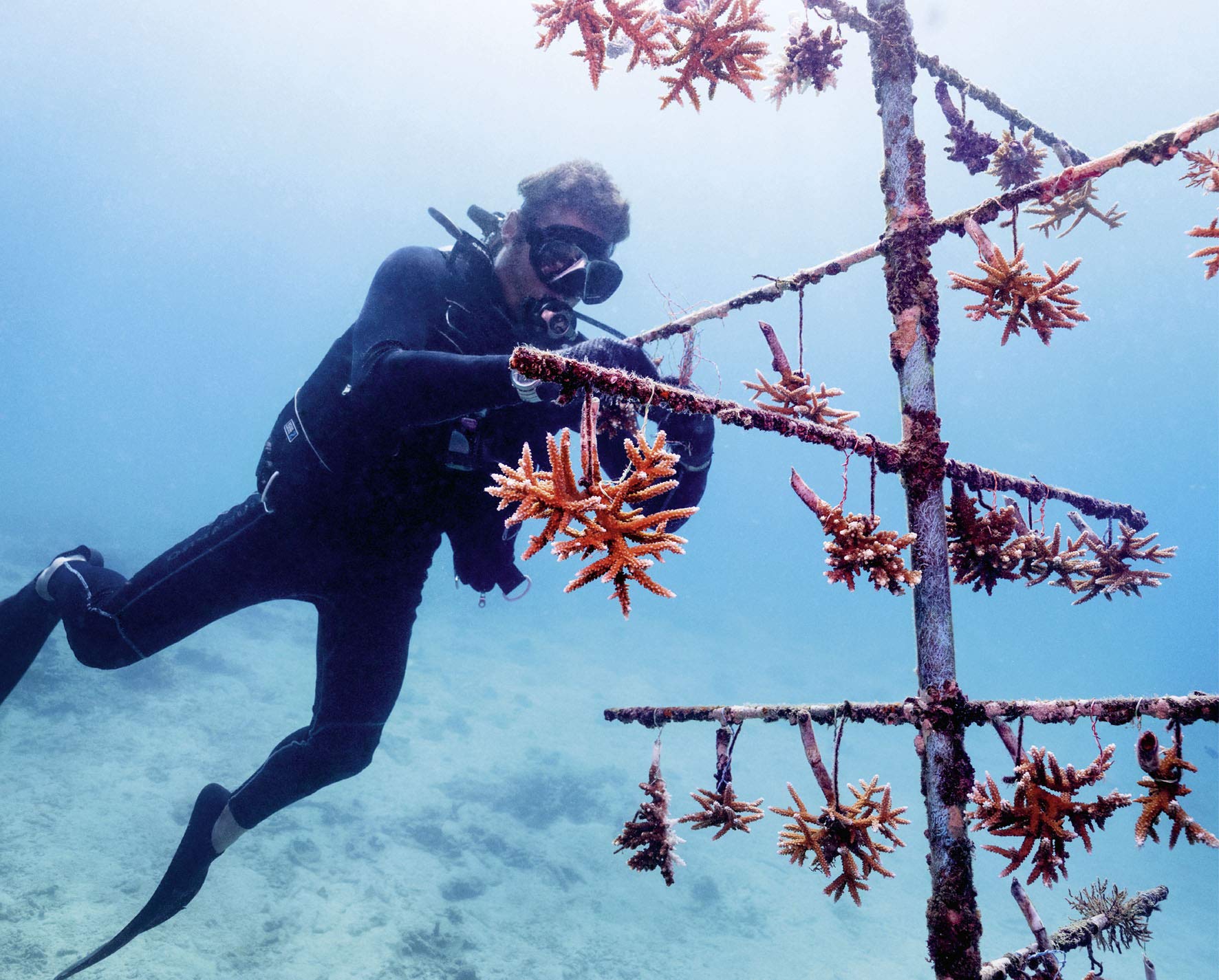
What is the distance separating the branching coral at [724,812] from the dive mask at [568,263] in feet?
11.2

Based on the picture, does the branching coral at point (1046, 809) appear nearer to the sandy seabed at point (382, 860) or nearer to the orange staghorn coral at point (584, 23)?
the orange staghorn coral at point (584, 23)

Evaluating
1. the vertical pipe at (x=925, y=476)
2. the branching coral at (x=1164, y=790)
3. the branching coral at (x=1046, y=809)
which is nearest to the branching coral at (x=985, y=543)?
the vertical pipe at (x=925, y=476)

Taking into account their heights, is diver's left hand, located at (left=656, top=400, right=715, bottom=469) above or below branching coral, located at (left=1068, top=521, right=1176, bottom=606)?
above

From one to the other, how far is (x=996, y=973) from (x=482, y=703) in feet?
73.8

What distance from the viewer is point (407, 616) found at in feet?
Result: 15.7

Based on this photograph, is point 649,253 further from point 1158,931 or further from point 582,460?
point 582,460

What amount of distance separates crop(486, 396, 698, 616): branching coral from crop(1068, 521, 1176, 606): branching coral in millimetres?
2838

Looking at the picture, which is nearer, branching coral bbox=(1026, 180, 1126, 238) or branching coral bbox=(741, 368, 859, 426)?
branching coral bbox=(741, 368, 859, 426)

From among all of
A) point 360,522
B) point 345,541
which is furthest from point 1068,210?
point 345,541

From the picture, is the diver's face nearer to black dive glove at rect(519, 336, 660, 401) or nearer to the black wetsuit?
the black wetsuit

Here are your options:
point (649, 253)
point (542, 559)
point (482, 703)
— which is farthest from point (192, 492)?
point (482, 703)

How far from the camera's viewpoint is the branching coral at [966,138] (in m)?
3.21

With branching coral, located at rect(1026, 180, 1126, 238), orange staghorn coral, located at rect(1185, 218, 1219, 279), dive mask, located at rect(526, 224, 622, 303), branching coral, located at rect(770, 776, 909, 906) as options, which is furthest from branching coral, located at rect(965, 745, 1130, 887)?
dive mask, located at rect(526, 224, 622, 303)

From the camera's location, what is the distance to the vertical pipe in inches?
82.4
